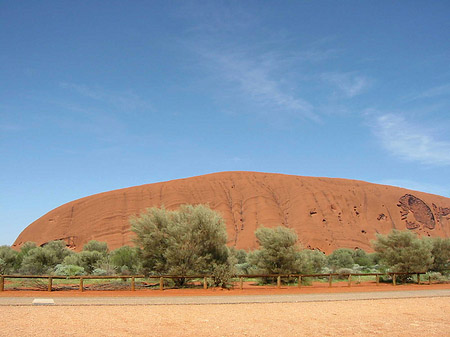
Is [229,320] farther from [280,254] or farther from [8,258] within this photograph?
[8,258]

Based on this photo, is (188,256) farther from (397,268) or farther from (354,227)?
(354,227)

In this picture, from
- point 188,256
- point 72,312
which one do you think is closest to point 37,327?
point 72,312

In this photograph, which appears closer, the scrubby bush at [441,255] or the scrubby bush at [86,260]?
the scrubby bush at [441,255]

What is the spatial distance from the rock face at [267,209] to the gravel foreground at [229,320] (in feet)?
164

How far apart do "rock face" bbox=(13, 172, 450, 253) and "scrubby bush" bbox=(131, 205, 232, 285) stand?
1607 inches

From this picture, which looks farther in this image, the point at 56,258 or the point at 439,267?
the point at 56,258

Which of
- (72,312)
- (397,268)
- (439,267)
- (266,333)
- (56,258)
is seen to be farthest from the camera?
(56,258)

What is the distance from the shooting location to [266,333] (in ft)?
29.1

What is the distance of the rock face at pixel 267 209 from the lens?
6719cm

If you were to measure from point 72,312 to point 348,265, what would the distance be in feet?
112

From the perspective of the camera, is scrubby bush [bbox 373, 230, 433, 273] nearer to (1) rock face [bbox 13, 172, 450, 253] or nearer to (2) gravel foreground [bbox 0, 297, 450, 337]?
(2) gravel foreground [bbox 0, 297, 450, 337]

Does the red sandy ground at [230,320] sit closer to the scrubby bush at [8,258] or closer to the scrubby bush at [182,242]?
the scrubby bush at [182,242]

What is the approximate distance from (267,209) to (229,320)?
61942mm

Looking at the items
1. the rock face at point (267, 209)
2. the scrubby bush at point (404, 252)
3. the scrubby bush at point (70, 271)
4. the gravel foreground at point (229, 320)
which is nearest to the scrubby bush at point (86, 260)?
the scrubby bush at point (70, 271)
